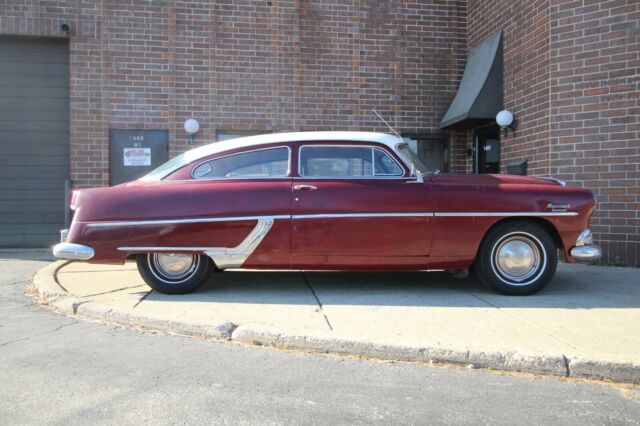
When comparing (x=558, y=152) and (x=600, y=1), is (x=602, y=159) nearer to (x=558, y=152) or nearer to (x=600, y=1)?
(x=558, y=152)

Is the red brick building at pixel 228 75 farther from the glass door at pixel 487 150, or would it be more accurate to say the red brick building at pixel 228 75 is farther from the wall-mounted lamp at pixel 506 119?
the wall-mounted lamp at pixel 506 119

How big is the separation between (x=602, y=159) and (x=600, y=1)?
89.9 inches

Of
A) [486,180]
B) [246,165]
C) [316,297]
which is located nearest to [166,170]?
[246,165]

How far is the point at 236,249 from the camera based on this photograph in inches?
227

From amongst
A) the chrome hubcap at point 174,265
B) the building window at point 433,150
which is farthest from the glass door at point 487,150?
the chrome hubcap at point 174,265

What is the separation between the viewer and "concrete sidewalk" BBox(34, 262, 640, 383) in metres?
4.12

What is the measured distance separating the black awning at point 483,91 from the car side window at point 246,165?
495 centimetres

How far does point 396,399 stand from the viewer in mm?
3455

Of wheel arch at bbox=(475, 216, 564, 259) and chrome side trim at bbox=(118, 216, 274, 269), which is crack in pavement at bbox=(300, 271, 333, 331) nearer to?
chrome side trim at bbox=(118, 216, 274, 269)

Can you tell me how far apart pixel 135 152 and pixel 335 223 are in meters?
6.04

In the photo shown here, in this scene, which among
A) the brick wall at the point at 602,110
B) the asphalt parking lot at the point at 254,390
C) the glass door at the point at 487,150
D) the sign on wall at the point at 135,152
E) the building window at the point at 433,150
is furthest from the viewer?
the building window at the point at 433,150

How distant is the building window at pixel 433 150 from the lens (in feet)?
36.9

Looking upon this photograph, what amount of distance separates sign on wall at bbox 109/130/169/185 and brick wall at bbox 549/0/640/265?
22.5ft

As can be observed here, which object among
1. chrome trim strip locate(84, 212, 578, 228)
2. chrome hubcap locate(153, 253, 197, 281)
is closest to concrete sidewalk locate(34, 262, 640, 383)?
chrome hubcap locate(153, 253, 197, 281)
